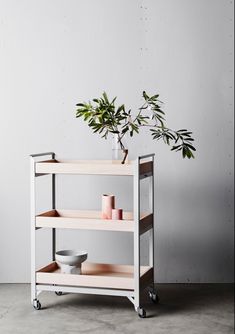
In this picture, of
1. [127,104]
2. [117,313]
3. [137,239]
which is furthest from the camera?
[127,104]

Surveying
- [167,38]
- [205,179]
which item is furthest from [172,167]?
[167,38]

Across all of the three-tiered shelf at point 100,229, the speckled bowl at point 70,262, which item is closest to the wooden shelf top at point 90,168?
the three-tiered shelf at point 100,229

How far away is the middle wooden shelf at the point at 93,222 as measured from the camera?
11.7 feet

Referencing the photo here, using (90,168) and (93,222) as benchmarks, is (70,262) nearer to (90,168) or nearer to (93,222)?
(93,222)

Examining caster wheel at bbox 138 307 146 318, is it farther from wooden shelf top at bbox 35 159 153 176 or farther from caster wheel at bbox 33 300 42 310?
wooden shelf top at bbox 35 159 153 176

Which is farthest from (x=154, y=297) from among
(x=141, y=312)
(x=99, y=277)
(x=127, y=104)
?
(x=127, y=104)

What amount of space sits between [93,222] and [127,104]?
40.3 inches

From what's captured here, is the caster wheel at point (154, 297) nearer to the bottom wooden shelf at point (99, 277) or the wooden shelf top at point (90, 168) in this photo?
the bottom wooden shelf at point (99, 277)

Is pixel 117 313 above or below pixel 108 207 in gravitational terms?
below

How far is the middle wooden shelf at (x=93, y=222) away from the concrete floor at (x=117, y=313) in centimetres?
50

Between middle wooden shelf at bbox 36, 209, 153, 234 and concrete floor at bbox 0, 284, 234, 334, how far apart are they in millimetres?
501

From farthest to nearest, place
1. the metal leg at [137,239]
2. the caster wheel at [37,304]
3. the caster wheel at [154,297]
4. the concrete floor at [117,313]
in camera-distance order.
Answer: the caster wheel at [154,297], the caster wheel at [37,304], the metal leg at [137,239], the concrete floor at [117,313]

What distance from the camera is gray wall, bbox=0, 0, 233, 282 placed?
13.8 feet

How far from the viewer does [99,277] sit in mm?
3613
